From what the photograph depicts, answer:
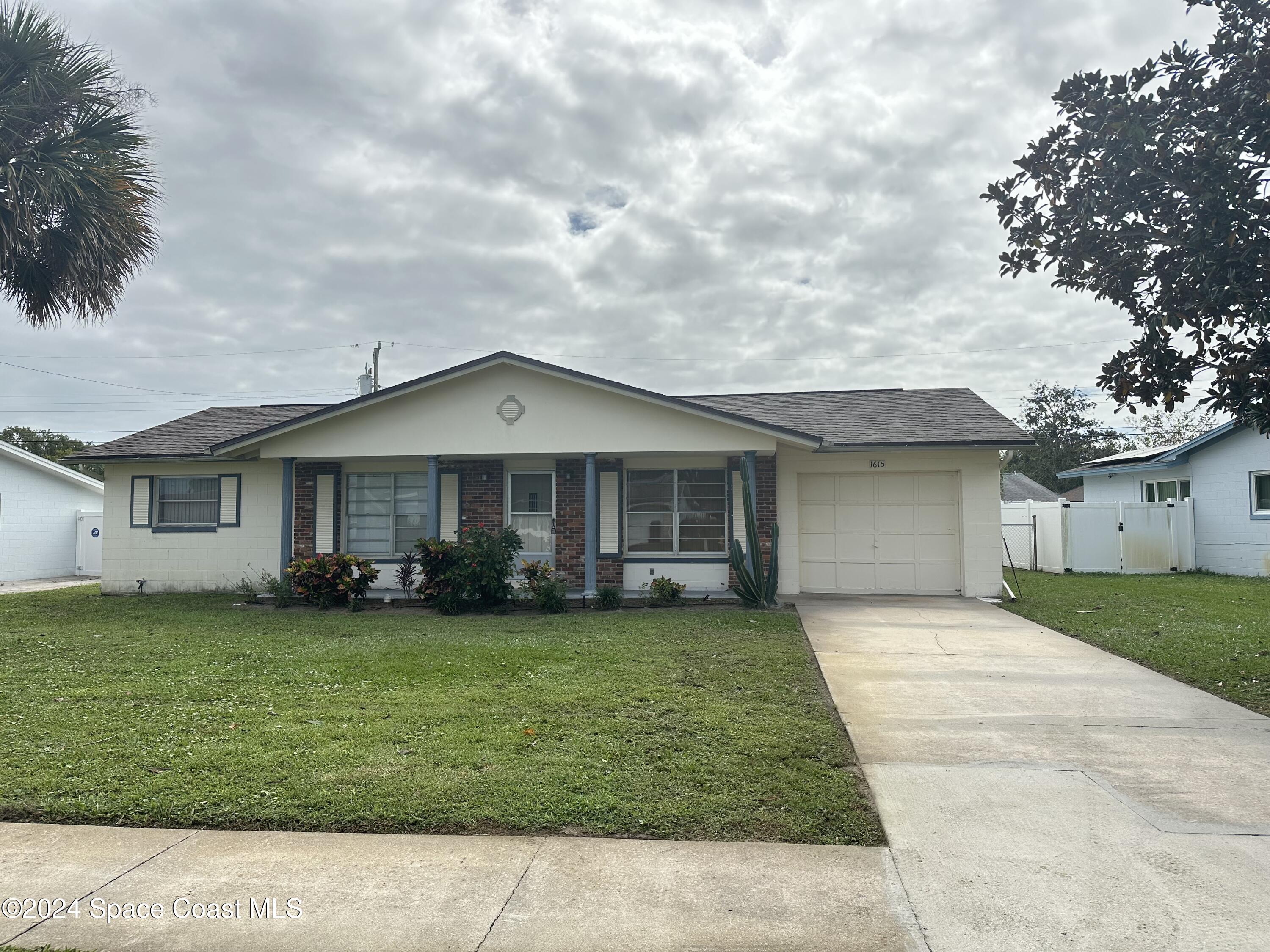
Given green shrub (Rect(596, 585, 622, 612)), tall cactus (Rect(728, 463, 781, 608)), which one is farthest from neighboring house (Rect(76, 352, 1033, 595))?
tall cactus (Rect(728, 463, 781, 608))

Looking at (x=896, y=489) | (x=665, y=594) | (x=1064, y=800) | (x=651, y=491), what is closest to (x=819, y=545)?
(x=896, y=489)

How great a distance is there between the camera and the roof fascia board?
13133 mm

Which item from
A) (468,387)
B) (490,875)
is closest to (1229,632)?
(490,875)

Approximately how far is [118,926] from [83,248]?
10.5 metres

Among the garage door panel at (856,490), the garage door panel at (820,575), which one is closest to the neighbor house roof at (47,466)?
the garage door panel at (820,575)

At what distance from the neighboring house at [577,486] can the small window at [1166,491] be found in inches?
363

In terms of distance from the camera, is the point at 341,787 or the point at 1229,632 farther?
the point at 1229,632

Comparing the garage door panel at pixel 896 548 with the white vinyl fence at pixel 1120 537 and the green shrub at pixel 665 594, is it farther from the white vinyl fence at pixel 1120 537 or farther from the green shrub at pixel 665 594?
the white vinyl fence at pixel 1120 537

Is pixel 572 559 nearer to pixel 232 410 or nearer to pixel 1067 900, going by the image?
pixel 232 410

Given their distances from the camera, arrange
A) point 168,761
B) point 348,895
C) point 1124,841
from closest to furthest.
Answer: point 348,895
point 1124,841
point 168,761

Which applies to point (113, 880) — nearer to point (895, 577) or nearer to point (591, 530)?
point (591, 530)

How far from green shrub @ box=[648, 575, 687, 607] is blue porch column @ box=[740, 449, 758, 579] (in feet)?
4.06

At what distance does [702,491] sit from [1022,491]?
86.9 ft

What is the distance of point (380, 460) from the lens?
15.5 meters
